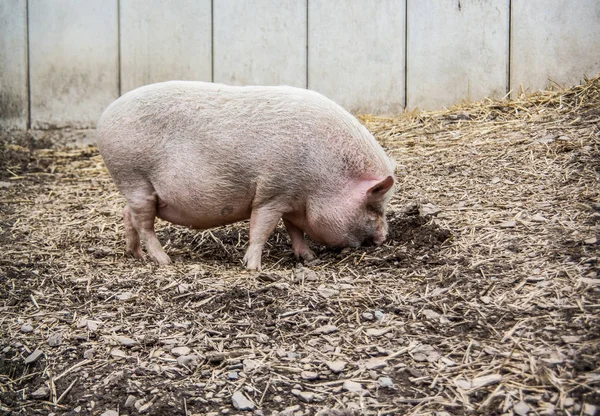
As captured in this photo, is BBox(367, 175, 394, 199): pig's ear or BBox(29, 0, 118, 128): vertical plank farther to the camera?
BBox(29, 0, 118, 128): vertical plank

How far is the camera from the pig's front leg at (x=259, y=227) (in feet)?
13.6

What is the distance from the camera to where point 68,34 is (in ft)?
22.9

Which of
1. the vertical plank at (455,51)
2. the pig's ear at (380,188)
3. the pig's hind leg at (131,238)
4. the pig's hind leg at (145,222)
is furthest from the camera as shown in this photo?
the vertical plank at (455,51)

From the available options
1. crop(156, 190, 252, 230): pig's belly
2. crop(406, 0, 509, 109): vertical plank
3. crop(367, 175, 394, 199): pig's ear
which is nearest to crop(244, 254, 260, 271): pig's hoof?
crop(156, 190, 252, 230): pig's belly

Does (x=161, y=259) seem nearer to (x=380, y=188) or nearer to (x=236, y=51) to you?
(x=380, y=188)

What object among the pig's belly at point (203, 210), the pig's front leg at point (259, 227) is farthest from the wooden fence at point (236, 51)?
the pig's front leg at point (259, 227)

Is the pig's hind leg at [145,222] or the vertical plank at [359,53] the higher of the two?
the vertical plank at [359,53]

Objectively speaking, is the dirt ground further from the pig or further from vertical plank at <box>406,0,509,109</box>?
vertical plank at <box>406,0,509,109</box>

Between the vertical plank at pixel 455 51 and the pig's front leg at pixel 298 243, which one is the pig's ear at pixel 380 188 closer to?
the pig's front leg at pixel 298 243

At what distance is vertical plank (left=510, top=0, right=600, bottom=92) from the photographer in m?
6.59

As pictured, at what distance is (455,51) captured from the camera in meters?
6.84

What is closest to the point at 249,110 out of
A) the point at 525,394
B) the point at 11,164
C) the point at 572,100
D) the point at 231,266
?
the point at 231,266

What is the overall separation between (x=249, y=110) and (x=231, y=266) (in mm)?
948

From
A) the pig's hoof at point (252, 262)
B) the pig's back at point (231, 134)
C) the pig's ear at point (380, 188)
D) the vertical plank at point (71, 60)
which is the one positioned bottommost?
the pig's hoof at point (252, 262)
